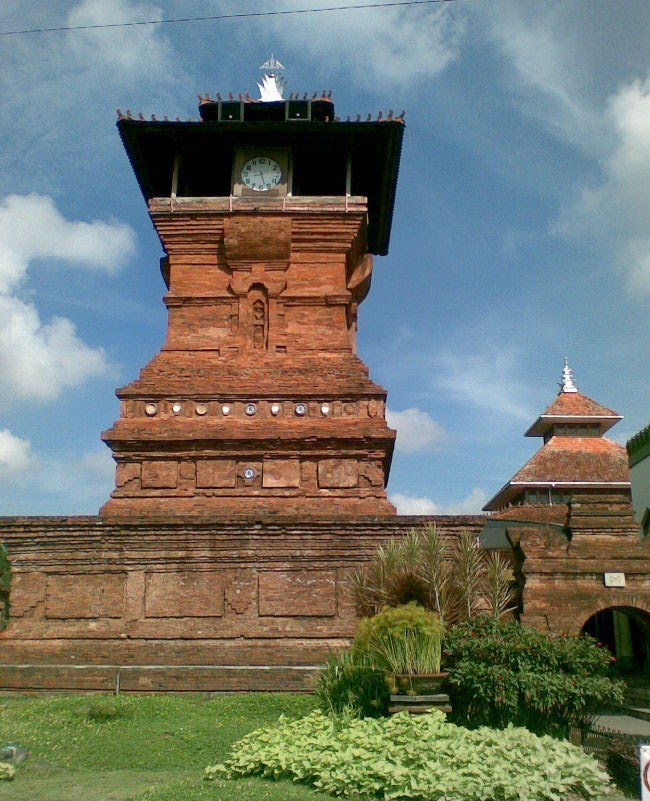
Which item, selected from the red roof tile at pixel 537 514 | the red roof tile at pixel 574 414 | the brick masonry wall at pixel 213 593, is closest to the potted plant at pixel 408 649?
the brick masonry wall at pixel 213 593

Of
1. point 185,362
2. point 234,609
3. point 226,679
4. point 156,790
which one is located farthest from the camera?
point 185,362

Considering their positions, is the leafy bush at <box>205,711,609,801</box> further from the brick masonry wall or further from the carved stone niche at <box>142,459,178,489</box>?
the carved stone niche at <box>142,459,178,489</box>

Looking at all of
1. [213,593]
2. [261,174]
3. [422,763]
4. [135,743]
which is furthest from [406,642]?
[261,174]

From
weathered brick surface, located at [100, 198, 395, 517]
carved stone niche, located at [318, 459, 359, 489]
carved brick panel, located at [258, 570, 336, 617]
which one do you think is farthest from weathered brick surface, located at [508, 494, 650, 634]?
carved stone niche, located at [318, 459, 359, 489]

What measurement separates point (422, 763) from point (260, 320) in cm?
1192

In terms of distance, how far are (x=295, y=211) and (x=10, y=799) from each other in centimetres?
1351

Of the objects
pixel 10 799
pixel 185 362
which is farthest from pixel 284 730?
pixel 185 362

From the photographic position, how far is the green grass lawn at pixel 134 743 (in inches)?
278

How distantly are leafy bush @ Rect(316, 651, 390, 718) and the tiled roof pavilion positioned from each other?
55.2 ft

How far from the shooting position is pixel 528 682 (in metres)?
8.52

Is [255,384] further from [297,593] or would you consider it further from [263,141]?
[263,141]

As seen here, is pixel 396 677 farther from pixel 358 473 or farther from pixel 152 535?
pixel 358 473

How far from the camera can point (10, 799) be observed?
7.10 m

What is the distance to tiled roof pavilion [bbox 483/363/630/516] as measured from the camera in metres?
26.9
